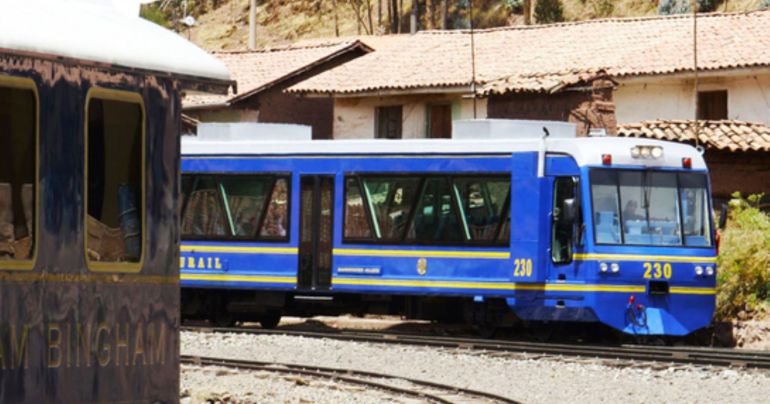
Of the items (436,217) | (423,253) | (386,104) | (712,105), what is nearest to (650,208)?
(436,217)

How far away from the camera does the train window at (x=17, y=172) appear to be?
30.7 feet

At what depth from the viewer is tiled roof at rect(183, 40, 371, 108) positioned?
44.6 m

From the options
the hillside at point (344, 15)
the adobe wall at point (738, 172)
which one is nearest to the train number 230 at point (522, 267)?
the adobe wall at point (738, 172)

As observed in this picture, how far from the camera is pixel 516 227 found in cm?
2188

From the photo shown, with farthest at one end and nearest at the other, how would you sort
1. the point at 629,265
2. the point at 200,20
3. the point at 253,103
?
the point at 200,20 → the point at 253,103 → the point at 629,265

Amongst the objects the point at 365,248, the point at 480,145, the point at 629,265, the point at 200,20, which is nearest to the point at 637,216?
the point at 629,265

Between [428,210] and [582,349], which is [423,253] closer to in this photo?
[428,210]

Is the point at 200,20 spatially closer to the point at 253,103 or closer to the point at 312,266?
the point at 253,103

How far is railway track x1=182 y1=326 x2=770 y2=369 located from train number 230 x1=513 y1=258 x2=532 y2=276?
0.96 metres

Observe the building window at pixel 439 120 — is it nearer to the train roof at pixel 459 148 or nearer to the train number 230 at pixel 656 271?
the train roof at pixel 459 148

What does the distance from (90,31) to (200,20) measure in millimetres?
81180

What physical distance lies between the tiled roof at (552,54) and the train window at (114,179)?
23.3 m

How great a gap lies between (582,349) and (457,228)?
276 centimetres

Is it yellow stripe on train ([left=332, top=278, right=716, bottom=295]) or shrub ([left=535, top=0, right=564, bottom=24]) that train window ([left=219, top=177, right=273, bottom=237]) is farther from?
shrub ([left=535, top=0, right=564, bottom=24])
